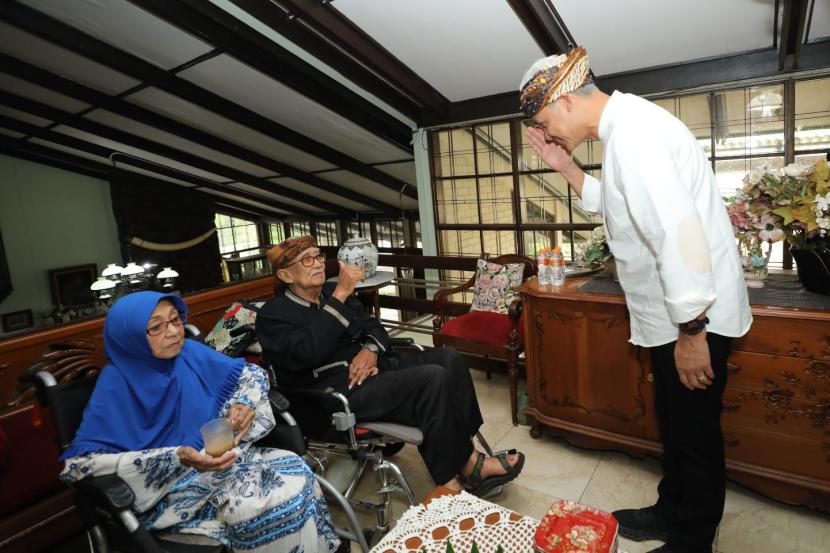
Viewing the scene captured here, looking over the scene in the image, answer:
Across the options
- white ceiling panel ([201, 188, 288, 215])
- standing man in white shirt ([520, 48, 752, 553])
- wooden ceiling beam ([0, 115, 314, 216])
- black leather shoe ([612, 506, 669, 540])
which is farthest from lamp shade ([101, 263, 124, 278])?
white ceiling panel ([201, 188, 288, 215])

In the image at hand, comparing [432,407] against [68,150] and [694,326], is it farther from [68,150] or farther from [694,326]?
[68,150]

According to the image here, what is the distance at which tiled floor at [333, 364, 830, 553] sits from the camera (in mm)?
1731

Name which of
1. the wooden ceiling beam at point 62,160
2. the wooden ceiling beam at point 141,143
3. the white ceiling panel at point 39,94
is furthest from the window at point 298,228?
the white ceiling panel at point 39,94

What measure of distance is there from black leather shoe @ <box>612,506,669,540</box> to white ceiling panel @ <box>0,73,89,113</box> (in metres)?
6.64

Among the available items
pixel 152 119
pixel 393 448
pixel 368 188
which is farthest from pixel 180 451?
pixel 368 188

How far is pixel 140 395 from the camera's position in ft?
4.76

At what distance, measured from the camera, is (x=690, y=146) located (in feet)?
4.31

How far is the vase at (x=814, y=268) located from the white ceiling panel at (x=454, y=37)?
1.81 metres

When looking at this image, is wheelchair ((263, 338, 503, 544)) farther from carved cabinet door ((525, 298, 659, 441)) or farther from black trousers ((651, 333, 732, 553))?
black trousers ((651, 333, 732, 553))

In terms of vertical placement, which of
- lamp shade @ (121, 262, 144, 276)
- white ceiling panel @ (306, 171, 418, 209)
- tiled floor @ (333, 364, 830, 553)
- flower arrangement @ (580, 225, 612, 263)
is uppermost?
white ceiling panel @ (306, 171, 418, 209)

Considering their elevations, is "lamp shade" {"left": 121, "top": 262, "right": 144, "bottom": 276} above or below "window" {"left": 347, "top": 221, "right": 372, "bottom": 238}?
below

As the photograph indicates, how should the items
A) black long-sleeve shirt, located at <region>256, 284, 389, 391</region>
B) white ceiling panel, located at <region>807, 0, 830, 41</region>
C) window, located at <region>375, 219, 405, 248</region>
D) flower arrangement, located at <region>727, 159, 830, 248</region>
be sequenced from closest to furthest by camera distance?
flower arrangement, located at <region>727, 159, 830, 248</region>
black long-sleeve shirt, located at <region>256, 284, 389, 391</region>
white ceiling panel, located at <region>807, 0, 830, 41</region>
window, located at <region>375, 219, 405, 248</region>

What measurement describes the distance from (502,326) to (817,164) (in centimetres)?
163

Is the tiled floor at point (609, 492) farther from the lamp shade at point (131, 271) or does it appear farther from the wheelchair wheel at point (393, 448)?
the lamp shade at point (131, 271)
